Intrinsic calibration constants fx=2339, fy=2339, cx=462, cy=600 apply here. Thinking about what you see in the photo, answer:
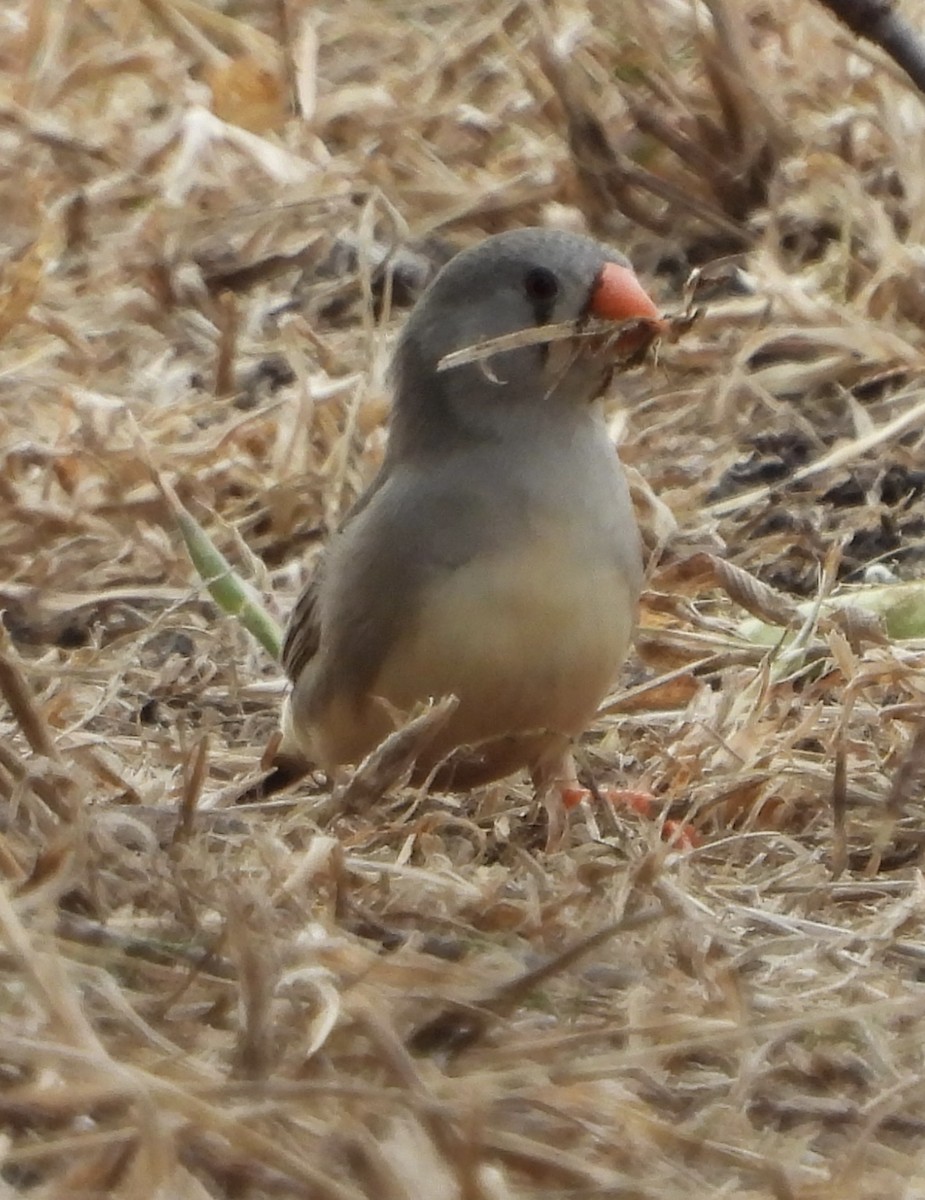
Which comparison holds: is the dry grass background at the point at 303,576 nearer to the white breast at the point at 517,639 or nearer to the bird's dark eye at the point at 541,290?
the white breast at the point at 517,639

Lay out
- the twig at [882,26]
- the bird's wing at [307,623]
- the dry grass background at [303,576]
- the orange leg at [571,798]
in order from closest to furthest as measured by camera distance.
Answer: the dry grass background at [303,576], the twig at [882,26], the orange leg at [571,798], the bird's wing at [307,623]

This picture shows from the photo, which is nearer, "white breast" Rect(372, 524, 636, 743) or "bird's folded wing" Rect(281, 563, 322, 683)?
"white breast" Rect(372, 524, 636, 743)

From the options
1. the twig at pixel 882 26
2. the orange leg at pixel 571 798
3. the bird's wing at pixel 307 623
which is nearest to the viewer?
the twig at pixel 882 26

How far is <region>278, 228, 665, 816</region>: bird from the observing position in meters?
2.94

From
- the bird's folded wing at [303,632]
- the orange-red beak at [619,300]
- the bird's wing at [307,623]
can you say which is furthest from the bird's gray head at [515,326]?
the bird's folded wing at [303,632]

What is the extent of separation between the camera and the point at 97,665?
12.3 feet

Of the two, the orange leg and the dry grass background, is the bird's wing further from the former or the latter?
the orange leg

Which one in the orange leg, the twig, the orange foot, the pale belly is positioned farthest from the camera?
the orange foot

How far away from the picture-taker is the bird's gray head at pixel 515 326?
3.07 m

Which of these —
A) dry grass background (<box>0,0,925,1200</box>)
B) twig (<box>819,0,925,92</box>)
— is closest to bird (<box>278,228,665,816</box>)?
dry grass background (<box>0,0,925,1200</box>)

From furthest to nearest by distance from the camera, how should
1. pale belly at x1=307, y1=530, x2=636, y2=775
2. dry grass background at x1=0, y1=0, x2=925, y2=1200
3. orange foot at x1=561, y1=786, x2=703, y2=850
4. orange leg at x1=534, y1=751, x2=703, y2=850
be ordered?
orange foot at x1=561, y1=786, x2=703, y2=850 → orange leg at x1=534, y1=751, x2=703, y2=850 → pale belly at x1=307, y1=530, x2=636, y2=775 → dry grass background at x1=0, y1=0, x2=925, y2=1200

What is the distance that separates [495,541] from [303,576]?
1.17m

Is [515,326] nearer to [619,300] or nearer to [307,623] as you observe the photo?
[619,300]

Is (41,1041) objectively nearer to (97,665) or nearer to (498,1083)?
(498,1083)
